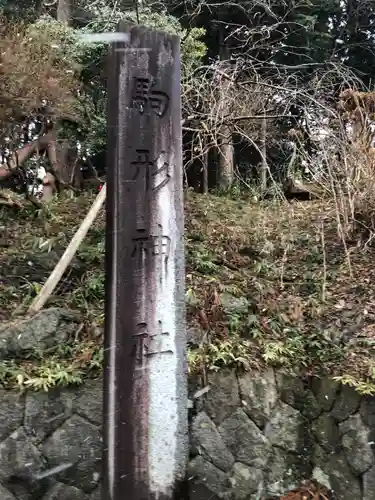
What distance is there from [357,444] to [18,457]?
277cm

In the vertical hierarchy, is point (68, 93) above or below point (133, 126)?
above

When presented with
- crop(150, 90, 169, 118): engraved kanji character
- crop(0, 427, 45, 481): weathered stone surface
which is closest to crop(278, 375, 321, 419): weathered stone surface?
crop(0, 427, 45, 481): weathered stone surface

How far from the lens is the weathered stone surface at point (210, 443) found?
14.0ft

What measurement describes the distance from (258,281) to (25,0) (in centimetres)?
839

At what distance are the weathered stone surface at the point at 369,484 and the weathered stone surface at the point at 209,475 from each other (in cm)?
114

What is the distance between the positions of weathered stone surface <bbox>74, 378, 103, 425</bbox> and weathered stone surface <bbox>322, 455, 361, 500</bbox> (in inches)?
79.2

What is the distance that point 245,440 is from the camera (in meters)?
4.39

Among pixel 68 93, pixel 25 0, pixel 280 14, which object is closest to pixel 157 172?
pixel 68 93

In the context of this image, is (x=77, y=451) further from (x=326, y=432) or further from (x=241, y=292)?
(x=241, y=292)

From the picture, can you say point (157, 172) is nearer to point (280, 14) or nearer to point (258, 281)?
point (258, 281)

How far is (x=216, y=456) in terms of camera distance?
4273 millimetres

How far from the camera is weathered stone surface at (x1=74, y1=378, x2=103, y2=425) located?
4.18m

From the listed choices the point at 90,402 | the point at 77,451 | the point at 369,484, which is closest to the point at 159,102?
the point at 90,402

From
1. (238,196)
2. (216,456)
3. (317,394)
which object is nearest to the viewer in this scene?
(216,456)
